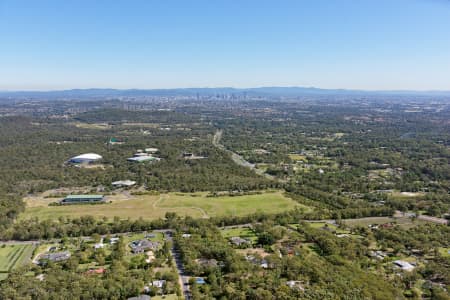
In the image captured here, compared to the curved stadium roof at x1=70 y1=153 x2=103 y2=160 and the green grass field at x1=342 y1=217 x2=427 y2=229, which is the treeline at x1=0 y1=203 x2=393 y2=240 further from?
the curved stadium roof at x1=70 y1=153 x2=103 y2=160

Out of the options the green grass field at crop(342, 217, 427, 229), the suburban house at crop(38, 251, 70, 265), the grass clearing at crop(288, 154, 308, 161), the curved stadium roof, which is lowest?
the grass clearing at crop(288, 154, 308, 161)

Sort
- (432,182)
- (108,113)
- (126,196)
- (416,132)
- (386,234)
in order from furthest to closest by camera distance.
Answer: (108,113) < (416,132) < (432,182) < (126,196) < (386,234)

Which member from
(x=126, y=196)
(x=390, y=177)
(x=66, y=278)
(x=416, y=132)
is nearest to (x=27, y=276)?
(x=66, y=278)

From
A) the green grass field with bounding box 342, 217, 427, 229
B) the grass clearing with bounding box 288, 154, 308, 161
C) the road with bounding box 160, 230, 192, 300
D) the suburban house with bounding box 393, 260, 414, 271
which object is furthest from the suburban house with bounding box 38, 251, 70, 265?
the grass clearing with bounding box 288, 154, 308, 161

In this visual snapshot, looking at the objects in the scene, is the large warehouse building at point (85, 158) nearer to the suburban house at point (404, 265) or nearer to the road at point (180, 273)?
the road at point (180, 273)

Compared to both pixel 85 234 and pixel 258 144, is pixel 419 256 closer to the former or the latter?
pixel 85 234

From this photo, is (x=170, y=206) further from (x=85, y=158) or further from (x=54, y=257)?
(x=85, y=158)
